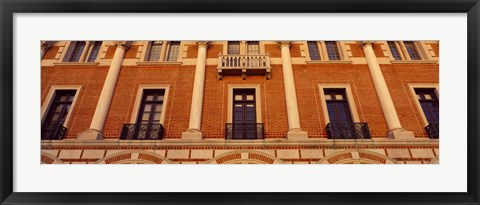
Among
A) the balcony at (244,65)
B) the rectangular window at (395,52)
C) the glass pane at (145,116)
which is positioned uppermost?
the rectangular window at (395,52)

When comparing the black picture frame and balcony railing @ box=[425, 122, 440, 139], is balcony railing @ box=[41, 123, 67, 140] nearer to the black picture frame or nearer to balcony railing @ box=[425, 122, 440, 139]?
the black picture frame

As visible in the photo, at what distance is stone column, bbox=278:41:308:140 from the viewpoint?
10501 millimetres

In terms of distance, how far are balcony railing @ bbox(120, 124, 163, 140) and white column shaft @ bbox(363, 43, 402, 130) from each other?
251 inches

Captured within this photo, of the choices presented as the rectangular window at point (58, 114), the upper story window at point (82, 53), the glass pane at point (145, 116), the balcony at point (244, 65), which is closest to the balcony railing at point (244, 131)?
the balcony at point (244, 65)

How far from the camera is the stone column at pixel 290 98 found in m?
10.5

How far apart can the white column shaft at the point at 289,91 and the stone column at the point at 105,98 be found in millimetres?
5087

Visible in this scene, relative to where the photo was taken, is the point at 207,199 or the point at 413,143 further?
the point at 413,143

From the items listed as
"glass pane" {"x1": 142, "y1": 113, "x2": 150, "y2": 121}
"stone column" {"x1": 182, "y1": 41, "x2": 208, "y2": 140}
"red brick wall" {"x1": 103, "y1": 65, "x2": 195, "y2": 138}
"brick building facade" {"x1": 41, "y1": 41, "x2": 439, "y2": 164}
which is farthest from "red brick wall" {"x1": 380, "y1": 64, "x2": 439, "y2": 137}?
"glass pane" {"x1": 142, "y1": 113, "x2": 150, "y2": 121}

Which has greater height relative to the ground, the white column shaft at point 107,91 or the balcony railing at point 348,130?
the white column shaft at point 107,91

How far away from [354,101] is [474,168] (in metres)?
5.96

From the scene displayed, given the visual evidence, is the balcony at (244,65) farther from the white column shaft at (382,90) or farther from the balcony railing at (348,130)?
the white column shaft at (382,90)
